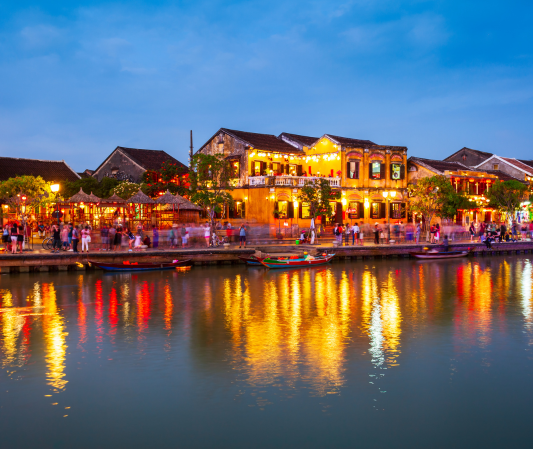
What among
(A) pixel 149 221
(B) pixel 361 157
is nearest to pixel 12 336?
(A) pixel 149 221

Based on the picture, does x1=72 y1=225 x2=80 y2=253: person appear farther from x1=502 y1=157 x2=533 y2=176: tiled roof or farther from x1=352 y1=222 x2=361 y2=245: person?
x1=502 y1=157 x2=533 y2=176: tiled roof

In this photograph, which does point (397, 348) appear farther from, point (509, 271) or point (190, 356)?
point (509, 271)

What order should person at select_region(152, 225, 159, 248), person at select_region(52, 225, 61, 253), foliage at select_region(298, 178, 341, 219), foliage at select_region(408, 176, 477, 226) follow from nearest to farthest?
person at select_region(52, 225, 61, 253) → person at select_region(152, 225, 159, 248) → foliage at select_region(298, 178, 341, 219) → foliage at select_region(408, 176, 477, 226)

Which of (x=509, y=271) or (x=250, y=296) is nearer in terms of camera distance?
(x=250, y=296)

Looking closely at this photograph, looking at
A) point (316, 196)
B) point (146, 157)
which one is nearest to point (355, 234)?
point (316, 196)

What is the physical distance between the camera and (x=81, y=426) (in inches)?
372

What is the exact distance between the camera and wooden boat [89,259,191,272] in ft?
99.3

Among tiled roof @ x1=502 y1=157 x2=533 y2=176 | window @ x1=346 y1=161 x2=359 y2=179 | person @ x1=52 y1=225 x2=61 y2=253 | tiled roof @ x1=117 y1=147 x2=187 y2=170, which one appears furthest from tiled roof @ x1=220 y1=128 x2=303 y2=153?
tiled roof @ x1=502 y1=157 x2=533 y2=176

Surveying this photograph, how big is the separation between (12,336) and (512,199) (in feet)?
169

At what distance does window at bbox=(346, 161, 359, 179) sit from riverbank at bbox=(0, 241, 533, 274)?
37.0 feet

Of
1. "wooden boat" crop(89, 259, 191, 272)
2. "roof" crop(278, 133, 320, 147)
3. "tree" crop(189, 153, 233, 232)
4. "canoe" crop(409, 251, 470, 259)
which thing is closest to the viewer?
"wooden boat" crop(89, 259, 191, 272)

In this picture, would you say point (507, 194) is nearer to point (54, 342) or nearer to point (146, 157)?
point (146, 157)

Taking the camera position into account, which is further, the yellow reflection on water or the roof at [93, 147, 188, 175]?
the roof at [93, 147, 188, 175]

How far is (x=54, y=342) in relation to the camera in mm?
14906
